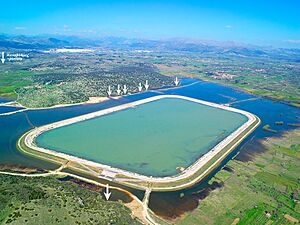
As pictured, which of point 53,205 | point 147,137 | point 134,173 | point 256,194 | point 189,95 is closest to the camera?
point 53,205

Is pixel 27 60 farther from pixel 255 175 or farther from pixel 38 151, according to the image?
pixel 255 175

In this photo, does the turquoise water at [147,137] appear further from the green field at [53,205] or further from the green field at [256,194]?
the green field at [53,205]

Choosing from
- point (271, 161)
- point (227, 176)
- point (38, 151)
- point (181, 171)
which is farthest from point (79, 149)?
point (271, 161)

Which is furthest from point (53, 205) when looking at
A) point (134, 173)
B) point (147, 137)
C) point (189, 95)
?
point (189, 95)

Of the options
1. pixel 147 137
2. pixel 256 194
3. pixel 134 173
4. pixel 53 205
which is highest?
pixel 53 205

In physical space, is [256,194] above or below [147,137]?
above

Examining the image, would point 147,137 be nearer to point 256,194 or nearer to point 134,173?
point 134,173

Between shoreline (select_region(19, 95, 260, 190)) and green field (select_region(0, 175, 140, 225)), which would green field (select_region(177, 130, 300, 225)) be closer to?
shoreline (select_region(19, 95, 260, 190))
